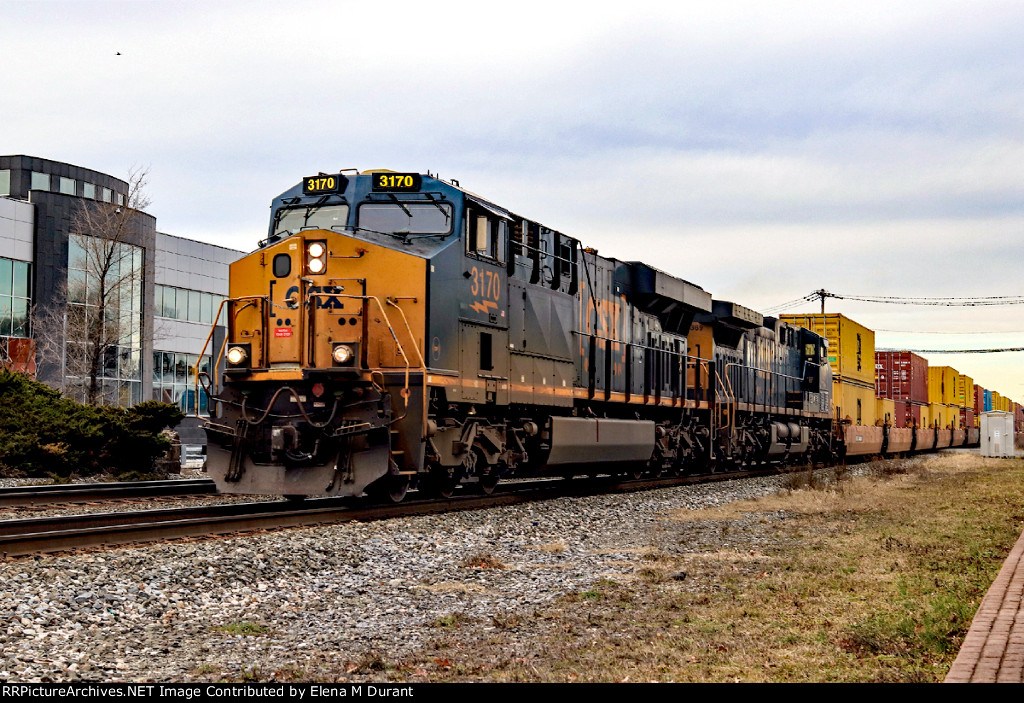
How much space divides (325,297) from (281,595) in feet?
16.5

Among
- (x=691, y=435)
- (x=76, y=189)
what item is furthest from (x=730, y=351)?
(x=76, y=189)

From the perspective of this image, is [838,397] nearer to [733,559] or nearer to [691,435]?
[691,435]

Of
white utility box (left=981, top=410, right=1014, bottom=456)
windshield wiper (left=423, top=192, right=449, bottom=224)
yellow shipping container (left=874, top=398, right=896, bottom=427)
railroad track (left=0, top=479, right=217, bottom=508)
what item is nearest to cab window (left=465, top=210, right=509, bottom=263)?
windshield wiper (left=423, top=192, right=449, bottom=224)

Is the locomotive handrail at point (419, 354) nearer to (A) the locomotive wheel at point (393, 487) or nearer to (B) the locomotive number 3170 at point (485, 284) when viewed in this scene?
(A) the locomotive wheel at point (393, 487)

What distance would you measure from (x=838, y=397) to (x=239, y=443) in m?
25.3

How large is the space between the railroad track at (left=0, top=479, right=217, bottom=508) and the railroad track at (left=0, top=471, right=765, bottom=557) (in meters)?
1.71

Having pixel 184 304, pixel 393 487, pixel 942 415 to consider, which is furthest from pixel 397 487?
pixel 942 415

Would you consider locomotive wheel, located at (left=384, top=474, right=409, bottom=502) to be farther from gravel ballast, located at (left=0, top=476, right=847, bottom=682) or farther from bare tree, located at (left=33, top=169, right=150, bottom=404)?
bare tree, located at (left=33, top=169, right=150, bottom=404)

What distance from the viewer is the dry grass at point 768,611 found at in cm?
538

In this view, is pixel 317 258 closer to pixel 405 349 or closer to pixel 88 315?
pixel 405 349

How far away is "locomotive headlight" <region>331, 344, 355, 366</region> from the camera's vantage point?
1138 centimetres

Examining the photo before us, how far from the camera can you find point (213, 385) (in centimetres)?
1234

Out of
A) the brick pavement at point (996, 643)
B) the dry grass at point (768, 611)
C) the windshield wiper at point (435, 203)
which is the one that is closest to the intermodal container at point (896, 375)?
the dry grass at point (768, 611)

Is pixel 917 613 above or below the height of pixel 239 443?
below
